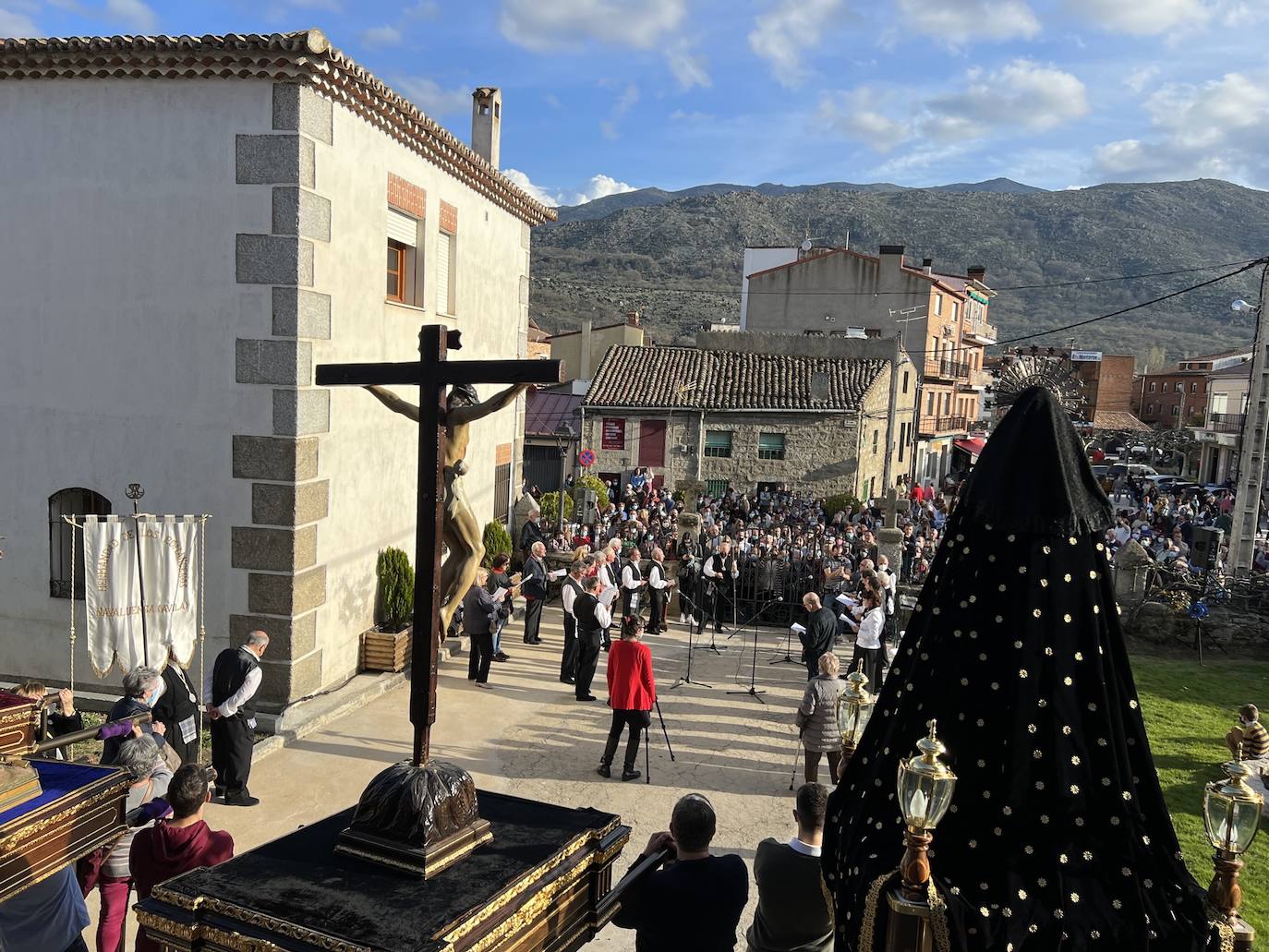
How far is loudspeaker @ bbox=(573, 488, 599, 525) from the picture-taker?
21.7 meters

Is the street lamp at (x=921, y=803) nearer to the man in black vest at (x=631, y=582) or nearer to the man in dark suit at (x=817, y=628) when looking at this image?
the man in dark suit at (x=817, y=628)

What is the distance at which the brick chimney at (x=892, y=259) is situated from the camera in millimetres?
39125

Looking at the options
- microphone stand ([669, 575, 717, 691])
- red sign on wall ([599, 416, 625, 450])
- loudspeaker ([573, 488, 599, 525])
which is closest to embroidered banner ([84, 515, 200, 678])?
microphone stand ([669, 575, 717, 691])

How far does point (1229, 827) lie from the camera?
9.11ft

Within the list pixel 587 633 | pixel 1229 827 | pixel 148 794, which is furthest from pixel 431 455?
pixel 587 633

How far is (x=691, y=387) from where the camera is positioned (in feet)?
100

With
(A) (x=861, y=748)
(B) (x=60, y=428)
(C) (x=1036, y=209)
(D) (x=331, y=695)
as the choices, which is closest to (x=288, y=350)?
(B) (x=60, y=428)

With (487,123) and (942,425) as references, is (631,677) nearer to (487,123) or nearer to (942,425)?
(487,123)

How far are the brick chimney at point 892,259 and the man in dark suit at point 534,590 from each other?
30.4 metres

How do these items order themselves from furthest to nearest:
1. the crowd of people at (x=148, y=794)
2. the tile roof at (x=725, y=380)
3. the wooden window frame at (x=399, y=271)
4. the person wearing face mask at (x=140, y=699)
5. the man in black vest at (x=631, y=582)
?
the tile roof at (x=725, y=380) → the man in black vest at (x=631, y=582) → the wooden window frame at (x=399, y=271) → the person wearing face mask at (x=140, y=699) → the crowd of people at (x=148, y=794)

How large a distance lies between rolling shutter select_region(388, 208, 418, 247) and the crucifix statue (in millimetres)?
7681

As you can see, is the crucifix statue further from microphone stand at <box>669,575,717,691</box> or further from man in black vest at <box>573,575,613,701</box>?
microphone stand at <box>669,575,717,691</box>

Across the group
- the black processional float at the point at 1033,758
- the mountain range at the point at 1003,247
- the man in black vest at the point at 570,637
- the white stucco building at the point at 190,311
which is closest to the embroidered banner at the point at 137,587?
the white stucco building at the point at 190,311

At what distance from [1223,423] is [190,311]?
1956 inches
